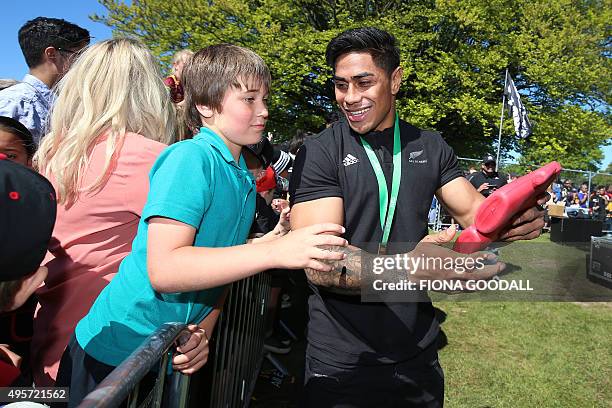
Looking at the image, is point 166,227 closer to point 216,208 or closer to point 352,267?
point 216,208

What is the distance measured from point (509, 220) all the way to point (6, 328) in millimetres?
2373

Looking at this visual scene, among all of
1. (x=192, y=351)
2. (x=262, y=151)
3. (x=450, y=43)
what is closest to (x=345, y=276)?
(x=192, y=351)

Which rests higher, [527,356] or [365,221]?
[365,221]

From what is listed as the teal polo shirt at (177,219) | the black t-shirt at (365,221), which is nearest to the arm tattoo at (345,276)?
the black t-shirt at (365,221)

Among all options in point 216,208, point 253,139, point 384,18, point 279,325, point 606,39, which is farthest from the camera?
point 606,39

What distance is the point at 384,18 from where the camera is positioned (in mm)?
18656

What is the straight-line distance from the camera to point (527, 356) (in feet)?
17.0

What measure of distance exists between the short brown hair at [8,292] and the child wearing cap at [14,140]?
1.32 m

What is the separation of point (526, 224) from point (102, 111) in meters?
1.76

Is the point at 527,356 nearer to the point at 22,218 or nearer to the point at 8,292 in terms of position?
the point at 8,292

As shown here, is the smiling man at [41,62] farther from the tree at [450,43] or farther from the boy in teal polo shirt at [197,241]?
the tree at [450,43]

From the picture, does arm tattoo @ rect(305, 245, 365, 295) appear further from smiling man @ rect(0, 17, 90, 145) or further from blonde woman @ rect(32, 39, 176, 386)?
smiling man @ rect(0, 17, 90, 145)

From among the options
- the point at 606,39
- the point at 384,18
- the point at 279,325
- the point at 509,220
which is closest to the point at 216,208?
the point at 509,220

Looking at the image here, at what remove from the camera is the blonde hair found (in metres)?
1.69
